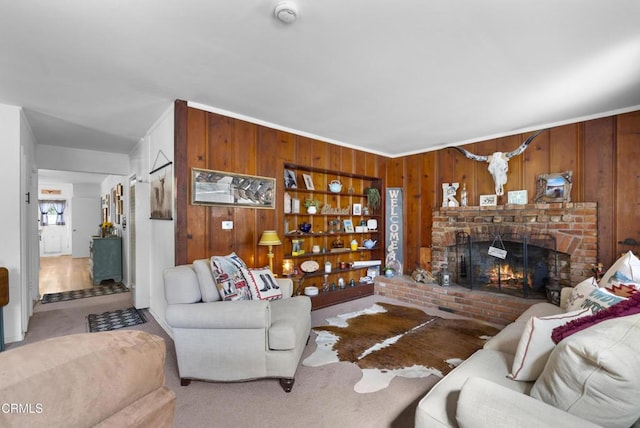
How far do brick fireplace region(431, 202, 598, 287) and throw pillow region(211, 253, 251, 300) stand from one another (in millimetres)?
3119

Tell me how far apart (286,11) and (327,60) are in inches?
23.2

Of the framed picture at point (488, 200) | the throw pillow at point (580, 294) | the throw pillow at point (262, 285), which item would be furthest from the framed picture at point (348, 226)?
the throw pillow at point (580, 294)

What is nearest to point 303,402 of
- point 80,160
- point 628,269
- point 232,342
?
point 232,342

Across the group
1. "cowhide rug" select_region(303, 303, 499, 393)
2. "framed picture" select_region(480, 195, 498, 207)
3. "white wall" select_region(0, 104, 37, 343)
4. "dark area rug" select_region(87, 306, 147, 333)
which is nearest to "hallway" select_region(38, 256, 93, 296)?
"dark area rug" select_region(87, 306, 147, 333)

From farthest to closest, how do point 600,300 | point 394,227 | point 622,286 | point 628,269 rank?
point 394,227
point 628,269
point 622,286
point 600,300

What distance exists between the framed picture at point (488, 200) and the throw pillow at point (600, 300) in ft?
7.46

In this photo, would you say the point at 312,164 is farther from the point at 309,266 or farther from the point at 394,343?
the point at 394,343

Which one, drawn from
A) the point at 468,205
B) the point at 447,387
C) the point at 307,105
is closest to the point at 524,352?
the point at 447,387

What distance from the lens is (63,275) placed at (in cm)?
621

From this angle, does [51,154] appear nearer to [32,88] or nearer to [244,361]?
[32,88]

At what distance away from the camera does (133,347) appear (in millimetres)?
722

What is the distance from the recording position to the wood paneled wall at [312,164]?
2928 mm

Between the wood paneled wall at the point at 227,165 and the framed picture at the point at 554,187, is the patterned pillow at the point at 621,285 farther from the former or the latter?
the wood paneled wall at the point at 227,165

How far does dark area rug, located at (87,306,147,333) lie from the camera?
3.38 metres
